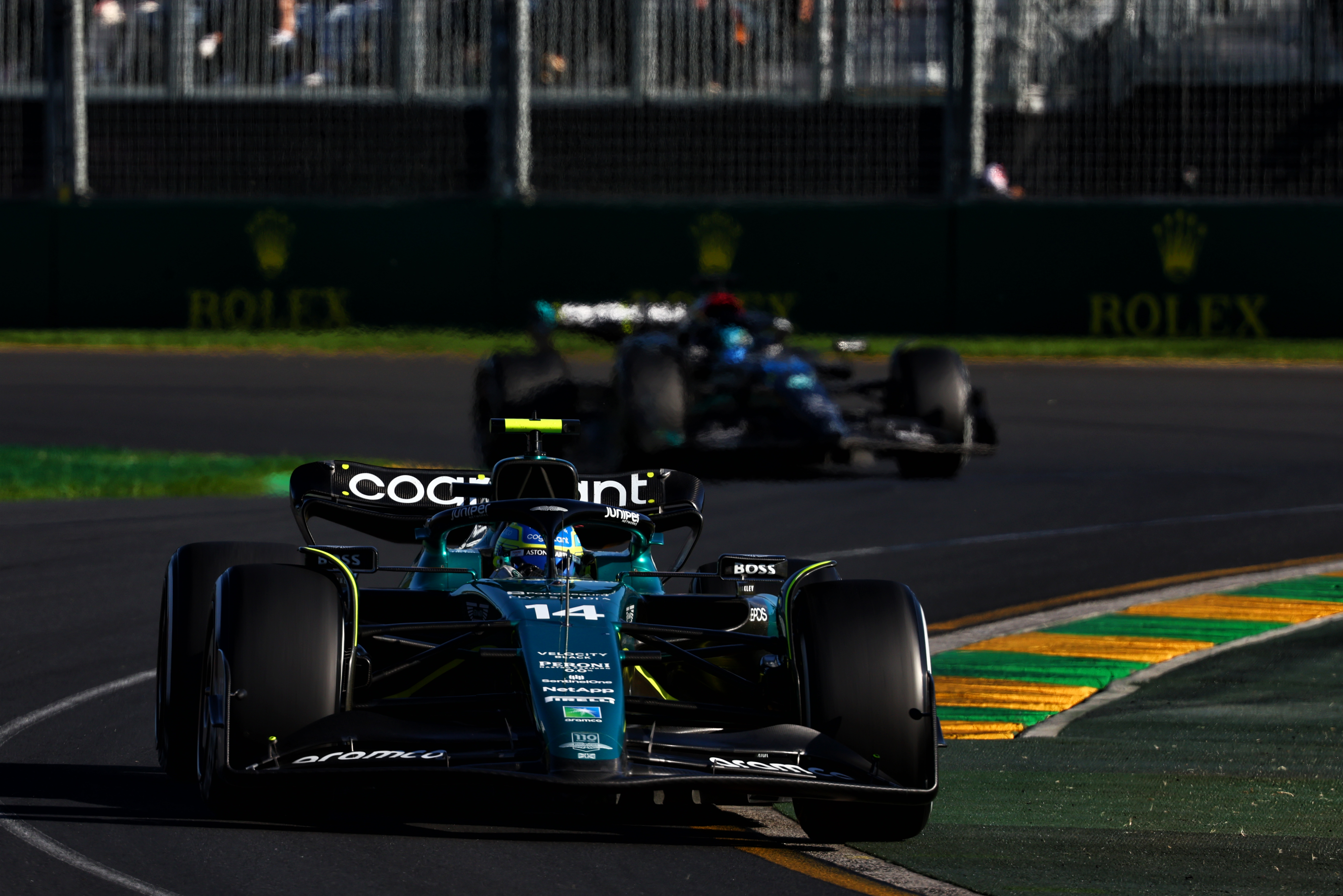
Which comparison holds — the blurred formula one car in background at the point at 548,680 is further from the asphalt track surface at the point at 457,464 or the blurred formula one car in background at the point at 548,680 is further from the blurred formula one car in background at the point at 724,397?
the blurred formula one car in background at the point at 724,397

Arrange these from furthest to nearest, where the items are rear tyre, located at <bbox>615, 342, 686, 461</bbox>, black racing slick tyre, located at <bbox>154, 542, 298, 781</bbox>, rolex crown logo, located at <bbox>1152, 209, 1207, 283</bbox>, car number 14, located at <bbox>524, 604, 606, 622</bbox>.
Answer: rolex crown logo, located at <bbox>1152, 209, 1207, 283</bbox> → rear tyre, located at <bbox>615, 342, 686, 461</bbox> → black racing slick tyre, located at <bbox>154, 542, 298, 781</bbox> → car number 14, located at <bbox>524, 604, 606, 622</bbox>

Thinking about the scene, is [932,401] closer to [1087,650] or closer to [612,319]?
[612,319]

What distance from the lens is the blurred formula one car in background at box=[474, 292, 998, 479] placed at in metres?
14.5

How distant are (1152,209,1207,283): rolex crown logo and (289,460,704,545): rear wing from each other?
15881 millimetres

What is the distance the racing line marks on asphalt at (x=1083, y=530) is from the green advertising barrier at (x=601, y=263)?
9.00m

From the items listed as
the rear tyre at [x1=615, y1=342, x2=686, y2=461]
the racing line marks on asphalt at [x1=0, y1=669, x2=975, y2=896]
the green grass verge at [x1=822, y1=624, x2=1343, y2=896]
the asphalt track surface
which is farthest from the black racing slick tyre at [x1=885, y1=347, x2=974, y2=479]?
the racing line marks on asphalt at [x1=0, y1=669, x2=975, y2=896]

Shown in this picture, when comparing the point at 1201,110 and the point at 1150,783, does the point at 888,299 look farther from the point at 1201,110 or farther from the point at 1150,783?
the point at 1150,783

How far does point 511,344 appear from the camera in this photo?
2305cm

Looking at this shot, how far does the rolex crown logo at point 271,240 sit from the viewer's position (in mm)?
23750

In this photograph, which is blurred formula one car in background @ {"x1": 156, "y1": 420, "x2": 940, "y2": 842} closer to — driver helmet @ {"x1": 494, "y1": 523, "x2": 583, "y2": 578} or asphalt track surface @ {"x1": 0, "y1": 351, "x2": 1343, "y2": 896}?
driver helmet @ {"x1": 494, "y1": 523, "x2": 583, "y2": 578}

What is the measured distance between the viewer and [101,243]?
23656 mm

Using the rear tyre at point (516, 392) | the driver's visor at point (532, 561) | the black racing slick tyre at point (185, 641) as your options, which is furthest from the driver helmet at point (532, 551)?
the rear tyre at point (516, 392)

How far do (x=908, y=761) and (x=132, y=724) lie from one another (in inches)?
123

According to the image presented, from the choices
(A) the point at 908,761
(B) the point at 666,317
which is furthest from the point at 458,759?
(B) the point at 666,317
